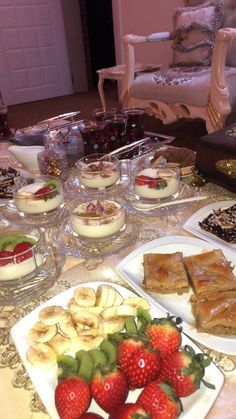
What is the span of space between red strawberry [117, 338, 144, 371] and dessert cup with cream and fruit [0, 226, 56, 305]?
13.3 inches

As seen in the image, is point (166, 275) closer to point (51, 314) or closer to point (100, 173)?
point (51, 314)

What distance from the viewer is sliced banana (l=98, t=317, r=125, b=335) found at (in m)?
0.67

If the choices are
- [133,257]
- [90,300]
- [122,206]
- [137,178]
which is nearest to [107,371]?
[90,300]

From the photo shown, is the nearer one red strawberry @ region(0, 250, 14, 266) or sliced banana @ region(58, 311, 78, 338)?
sliced banana @ region(58, 311, 78, 338)

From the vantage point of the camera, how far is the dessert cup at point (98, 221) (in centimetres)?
103

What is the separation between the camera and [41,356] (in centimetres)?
65

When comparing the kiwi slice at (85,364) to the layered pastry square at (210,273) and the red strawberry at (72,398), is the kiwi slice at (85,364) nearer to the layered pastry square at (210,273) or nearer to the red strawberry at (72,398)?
the red strawberry at (72,398)

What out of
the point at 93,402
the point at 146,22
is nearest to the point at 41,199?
the point at 93,402

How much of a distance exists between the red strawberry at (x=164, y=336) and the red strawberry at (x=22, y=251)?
1.25 feet

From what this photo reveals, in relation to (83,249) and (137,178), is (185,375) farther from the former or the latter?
(137,178)

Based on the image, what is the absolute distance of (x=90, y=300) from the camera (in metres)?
0.76

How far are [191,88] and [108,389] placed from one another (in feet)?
8.21

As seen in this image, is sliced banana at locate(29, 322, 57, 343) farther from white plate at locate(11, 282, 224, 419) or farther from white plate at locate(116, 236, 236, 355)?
white plate at locate(116, 236, 236, 355)

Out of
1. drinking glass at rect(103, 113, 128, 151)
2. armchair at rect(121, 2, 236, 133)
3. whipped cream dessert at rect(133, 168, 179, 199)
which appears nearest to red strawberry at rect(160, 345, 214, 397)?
whipped cream dessert at rect(133, 168, 179, 199)
